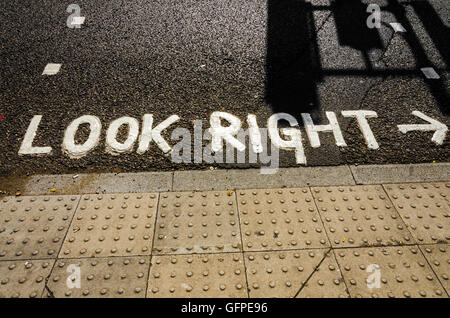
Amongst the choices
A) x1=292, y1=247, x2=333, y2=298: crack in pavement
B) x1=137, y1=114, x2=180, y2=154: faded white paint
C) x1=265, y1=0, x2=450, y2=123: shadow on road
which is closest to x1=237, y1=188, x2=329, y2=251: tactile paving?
x1=292, y1=247, x2=333, y2=298: crack in pavement

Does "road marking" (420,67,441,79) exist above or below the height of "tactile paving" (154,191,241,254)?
above

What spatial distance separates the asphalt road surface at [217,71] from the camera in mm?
3762

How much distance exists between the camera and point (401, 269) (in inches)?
107

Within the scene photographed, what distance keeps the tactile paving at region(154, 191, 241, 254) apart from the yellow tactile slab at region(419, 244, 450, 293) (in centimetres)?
159

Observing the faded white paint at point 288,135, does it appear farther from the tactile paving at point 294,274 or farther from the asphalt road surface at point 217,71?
the tactile paving at point 294,274

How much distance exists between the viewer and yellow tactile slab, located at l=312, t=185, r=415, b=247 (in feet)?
9.58

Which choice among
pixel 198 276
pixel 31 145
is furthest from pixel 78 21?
pixel 198 276

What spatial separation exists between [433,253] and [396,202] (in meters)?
0.56

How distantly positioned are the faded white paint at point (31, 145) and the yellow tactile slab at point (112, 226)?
0.89m

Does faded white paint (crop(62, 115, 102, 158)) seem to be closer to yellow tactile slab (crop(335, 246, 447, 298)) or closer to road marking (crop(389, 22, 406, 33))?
yellow tactile slab (crop(335, 246, 447, 298))

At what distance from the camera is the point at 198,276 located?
2.64 m

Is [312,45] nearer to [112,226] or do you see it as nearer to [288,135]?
[288,135]

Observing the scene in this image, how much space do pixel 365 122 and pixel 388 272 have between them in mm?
1943

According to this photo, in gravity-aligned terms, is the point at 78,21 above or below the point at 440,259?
above
